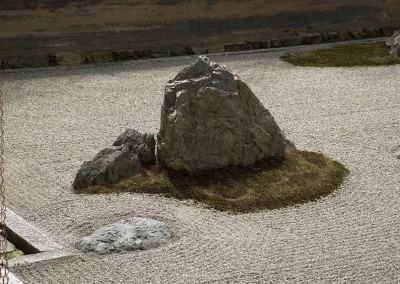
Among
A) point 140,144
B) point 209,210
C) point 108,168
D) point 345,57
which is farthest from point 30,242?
point 345,57

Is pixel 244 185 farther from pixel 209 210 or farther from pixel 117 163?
pixel 117 163

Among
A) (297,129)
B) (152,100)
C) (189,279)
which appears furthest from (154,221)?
(152,100)

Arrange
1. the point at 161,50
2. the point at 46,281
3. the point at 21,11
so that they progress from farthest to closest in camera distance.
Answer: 1. the point at 161,50
2. the point at 21,11
3. the point at 46,281

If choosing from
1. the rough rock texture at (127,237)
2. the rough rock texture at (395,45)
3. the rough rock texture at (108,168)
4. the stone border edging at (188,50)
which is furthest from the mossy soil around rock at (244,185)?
the rough rock texture at (395,45)

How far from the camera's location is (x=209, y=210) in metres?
8.80

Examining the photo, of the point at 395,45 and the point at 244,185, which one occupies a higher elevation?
the point at 395,45

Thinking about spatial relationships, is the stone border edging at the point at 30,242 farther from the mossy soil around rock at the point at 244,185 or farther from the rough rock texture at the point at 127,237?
the mossy soil around rock at the point at 244,185

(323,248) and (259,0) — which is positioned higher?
(259,0)

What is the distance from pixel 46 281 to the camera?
283 inches

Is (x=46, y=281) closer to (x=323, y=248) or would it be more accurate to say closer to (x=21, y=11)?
(x=323, y=248)

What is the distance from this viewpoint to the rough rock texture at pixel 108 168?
9.27 metres

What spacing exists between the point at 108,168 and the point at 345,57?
7696 millimetres

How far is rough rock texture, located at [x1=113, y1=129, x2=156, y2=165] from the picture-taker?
955 centimetres

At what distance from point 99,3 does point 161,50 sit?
4.21ft
